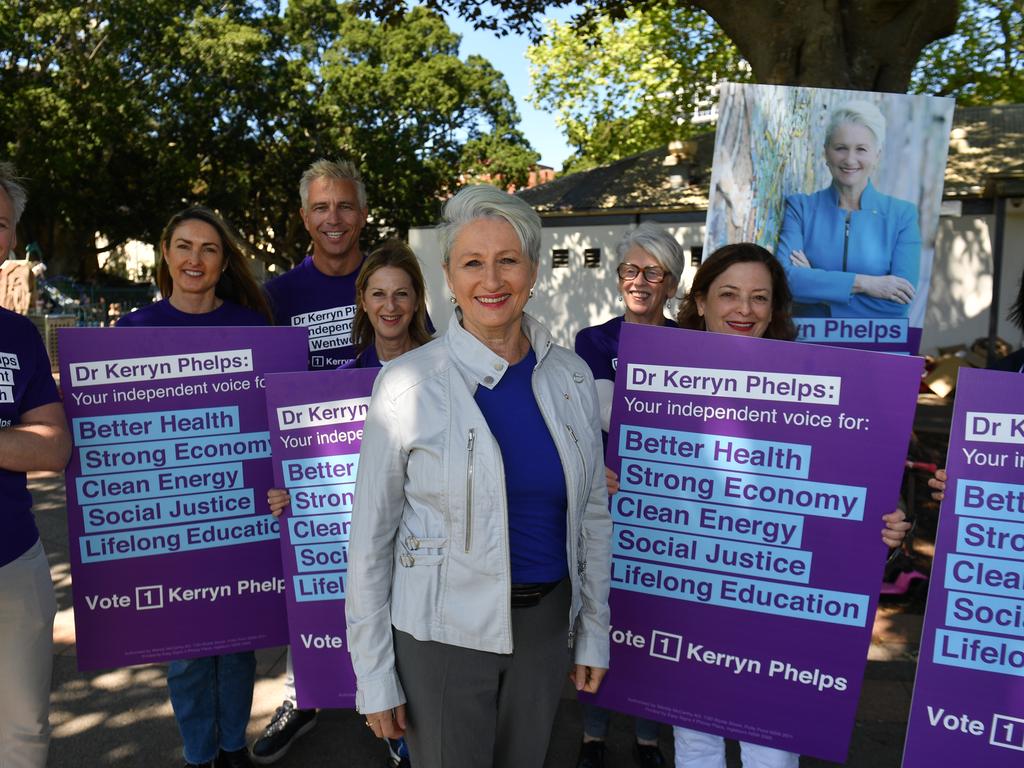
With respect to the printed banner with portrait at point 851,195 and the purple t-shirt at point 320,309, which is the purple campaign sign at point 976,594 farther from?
the purple t-shirt at point 320,309

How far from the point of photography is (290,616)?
118 inches

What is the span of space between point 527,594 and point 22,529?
1.62 metres

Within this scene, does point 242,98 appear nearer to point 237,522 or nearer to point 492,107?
point 492,107

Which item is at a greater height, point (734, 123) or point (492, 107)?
point (492, 107)

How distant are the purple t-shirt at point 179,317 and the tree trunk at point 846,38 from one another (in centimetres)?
448

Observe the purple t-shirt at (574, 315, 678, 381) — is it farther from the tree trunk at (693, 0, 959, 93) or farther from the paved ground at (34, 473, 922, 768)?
the tree trunk at (693, 0, 959, 93)

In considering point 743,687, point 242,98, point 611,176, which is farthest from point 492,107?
point 743,687

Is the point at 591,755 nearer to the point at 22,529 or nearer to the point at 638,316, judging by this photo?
the point at 638,316

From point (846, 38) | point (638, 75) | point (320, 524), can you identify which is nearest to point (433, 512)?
point (320, 524)

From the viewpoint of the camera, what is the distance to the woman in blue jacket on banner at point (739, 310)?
8.71 ft

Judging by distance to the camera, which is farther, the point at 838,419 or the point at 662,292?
the point at 662,292

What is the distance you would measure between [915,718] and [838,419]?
37.7 inches

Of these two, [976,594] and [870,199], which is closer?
[976,594]

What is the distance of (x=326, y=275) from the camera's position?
3.90 meters
